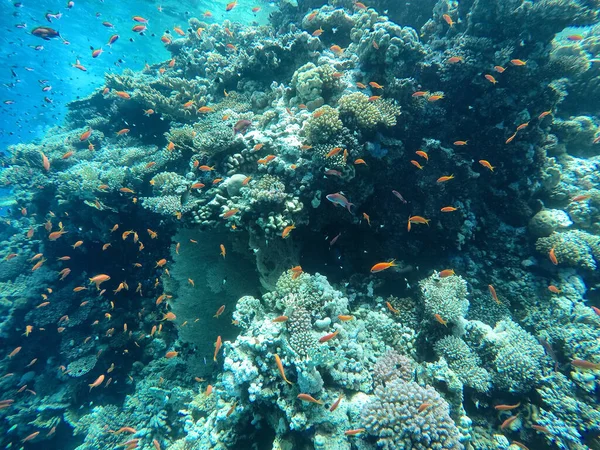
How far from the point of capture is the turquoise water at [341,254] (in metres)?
4.40

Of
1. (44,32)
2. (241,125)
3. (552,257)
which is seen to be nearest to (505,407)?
(552,257)

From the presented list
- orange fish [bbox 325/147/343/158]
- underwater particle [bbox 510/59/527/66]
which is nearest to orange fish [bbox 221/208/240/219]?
orange fish [bbox 325/147/343/158]

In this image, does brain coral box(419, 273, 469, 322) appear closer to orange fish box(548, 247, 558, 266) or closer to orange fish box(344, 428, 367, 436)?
orange fish box(548, 247, 558, 266)

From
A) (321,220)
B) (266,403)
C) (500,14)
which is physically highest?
(500,14)

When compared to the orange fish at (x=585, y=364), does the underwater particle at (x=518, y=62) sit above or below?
above

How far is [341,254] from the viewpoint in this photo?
21.3ft

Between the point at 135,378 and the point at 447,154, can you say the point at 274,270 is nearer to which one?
the point at 447,154

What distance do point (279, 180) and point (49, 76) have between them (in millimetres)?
67823

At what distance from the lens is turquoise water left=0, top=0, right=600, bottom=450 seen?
440cm

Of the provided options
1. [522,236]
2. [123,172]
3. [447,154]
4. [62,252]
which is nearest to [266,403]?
[447,154]

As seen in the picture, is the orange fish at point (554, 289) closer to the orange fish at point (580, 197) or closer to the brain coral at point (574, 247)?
the brain coral at point (574, 247)

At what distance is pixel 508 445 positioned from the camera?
4.21 m

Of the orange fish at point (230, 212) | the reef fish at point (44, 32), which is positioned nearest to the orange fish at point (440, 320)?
the orange fish at point (230, 212)

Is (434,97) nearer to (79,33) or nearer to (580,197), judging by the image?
(580,197)
